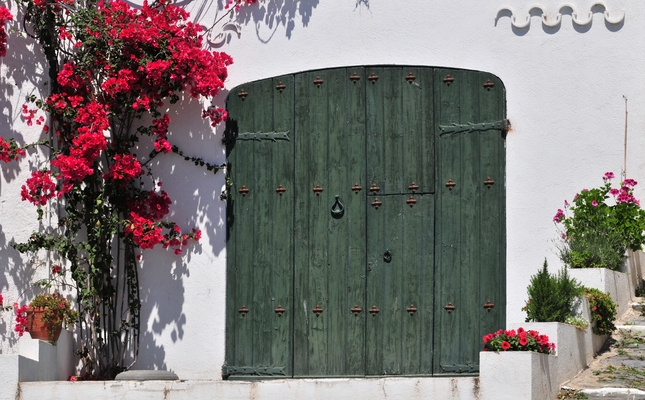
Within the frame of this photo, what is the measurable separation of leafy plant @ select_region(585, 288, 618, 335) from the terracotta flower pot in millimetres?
5005

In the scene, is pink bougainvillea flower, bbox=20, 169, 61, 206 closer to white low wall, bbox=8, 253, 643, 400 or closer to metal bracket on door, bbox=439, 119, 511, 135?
white low wall, bbox=8, 253, 643, 400

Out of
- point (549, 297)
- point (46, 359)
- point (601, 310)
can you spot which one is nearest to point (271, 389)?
point (46, 359)

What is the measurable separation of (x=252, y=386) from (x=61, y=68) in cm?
397

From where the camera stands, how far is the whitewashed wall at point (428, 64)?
36.8 ft

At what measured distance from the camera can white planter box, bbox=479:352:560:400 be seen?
9.37 m

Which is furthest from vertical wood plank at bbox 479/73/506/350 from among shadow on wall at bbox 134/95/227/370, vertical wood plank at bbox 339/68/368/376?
shadow on wall at bbox 134/95/227/370

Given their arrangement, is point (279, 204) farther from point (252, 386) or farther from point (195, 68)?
point (252, 386)

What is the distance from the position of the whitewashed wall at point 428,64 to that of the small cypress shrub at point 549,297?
621 millimetres

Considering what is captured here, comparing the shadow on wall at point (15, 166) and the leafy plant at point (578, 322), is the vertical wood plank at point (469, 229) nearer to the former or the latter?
the leafy plant at point (578, 322)

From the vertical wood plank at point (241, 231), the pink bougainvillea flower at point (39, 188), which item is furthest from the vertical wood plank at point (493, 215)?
the pink bougainvillea flower at point (39, 188)

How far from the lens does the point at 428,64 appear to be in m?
11.4

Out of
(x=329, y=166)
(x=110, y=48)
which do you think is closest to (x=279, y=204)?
(x=329, y=166)

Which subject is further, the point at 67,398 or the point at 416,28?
the point at 416,28

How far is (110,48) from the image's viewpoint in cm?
1152
